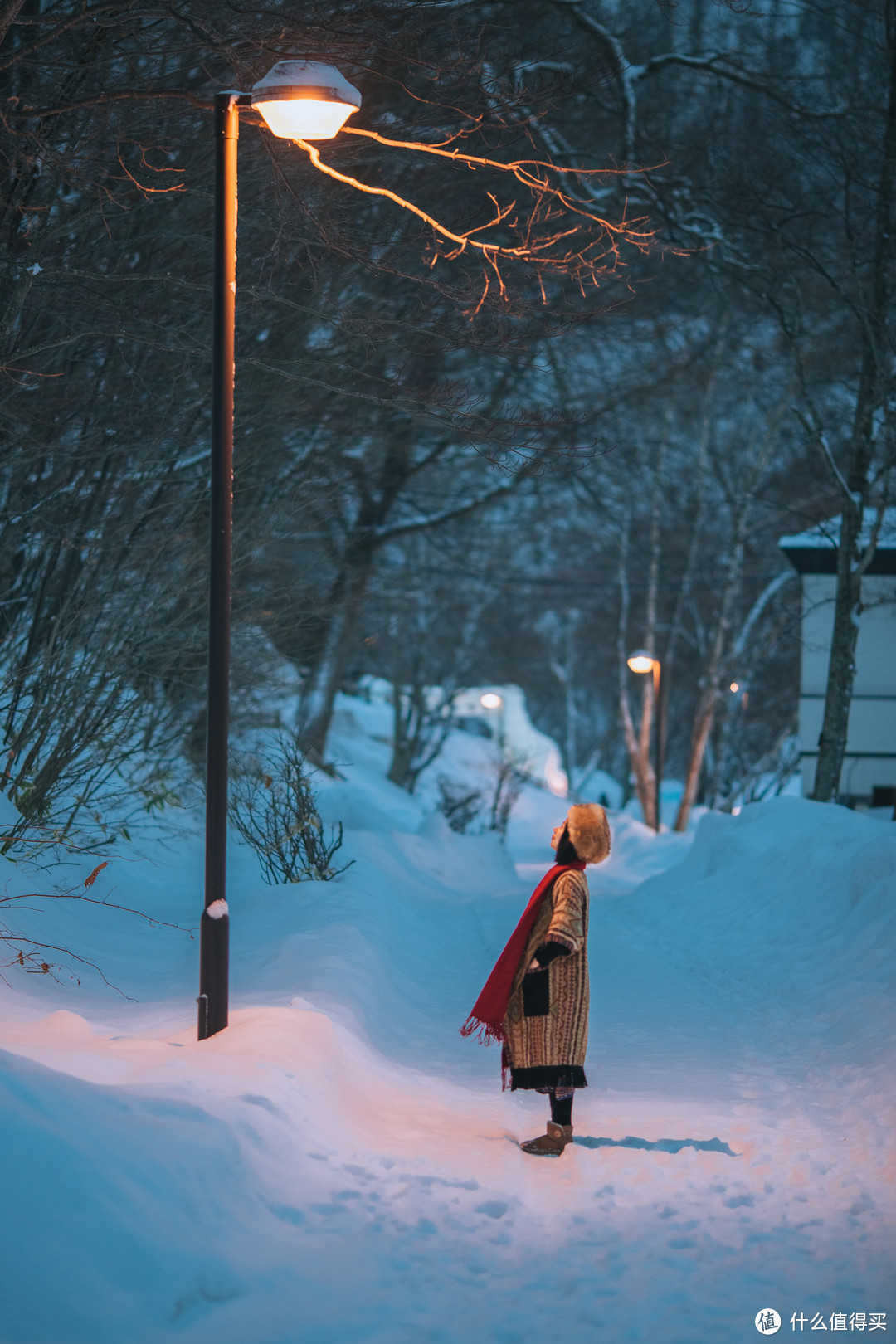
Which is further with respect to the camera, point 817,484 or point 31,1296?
point 817,484

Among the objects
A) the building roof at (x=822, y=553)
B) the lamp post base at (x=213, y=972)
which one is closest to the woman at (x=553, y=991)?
the lamp post base at (x=213, y=972)

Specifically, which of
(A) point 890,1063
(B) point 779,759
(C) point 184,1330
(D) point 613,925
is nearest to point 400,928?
(D) point 613,925

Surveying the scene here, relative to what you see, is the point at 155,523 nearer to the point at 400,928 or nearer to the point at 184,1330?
the point at 400,928

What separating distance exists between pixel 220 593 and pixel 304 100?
247 cm

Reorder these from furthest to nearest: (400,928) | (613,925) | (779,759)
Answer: (779,759) < (613,925) < (400,928)

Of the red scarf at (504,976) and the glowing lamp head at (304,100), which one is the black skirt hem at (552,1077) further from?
the glowing lamp head at (304,100)

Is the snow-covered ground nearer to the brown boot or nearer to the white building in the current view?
the brown boot

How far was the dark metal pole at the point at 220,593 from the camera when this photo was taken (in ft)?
20.6

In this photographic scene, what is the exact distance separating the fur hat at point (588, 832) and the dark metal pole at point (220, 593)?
174 centimetres

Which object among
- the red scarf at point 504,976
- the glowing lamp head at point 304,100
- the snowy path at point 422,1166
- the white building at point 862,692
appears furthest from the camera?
the white building at point 862,692

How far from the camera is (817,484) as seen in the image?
28.8 m

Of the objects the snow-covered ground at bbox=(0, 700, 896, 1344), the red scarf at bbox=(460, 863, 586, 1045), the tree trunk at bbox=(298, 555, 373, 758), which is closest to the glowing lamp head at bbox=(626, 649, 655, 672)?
the tree trunk at bbox=(298, 555, 373, 758)

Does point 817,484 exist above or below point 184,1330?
above

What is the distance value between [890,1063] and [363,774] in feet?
74.6
